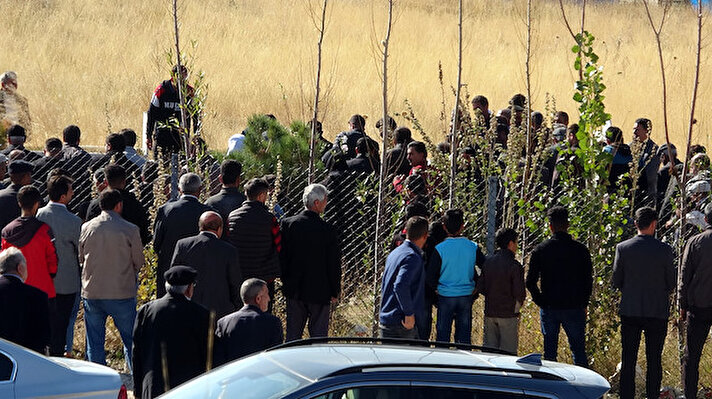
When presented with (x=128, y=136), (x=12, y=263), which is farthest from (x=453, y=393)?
(x=128, y=136)

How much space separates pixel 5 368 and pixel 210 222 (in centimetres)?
243

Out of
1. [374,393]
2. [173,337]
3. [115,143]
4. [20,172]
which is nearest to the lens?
[374,393]

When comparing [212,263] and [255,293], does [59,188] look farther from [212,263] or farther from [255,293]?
[255,293]

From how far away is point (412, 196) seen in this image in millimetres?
11227

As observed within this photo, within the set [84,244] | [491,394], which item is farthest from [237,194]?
[491,394]

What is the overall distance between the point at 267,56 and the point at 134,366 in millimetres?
25636

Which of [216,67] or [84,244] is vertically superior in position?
[216,67]

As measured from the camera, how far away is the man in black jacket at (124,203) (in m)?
9.85

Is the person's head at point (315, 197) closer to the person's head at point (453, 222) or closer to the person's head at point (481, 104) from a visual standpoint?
the person's head at point (453, 222)

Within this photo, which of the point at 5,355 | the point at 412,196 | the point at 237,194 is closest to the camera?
the point at 5,355

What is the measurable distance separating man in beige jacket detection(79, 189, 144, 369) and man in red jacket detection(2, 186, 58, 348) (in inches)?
12.2

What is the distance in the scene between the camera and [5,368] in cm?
675

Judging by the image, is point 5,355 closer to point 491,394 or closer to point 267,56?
point 491,394

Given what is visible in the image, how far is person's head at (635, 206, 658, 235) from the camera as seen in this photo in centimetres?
918
